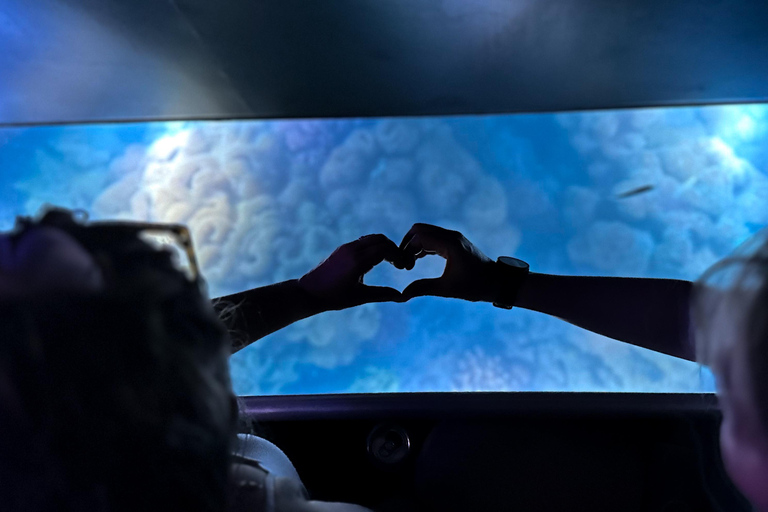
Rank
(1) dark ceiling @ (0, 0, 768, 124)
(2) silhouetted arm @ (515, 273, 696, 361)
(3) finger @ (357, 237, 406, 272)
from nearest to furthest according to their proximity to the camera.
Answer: (2) silhouetted arm @ (515, 273, 696, 361), (3) finger @ (357, 237, 406, 272), (1) dark ceiling @ (0, 0, 768, 124)

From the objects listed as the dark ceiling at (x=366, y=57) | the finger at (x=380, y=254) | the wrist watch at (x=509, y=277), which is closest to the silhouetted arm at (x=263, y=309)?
the finger at (x=380, y=254)

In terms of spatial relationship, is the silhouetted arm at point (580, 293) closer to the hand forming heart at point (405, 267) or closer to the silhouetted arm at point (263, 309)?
the hand forming heart at point (405, 267)

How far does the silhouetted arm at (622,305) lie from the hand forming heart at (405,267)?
89 mm

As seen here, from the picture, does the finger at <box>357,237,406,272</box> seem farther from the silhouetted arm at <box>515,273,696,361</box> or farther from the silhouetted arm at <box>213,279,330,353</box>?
the silhouetted arm at <box>515,273,696,361</box>

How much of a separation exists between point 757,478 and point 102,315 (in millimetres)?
502

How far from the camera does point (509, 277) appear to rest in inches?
29.9

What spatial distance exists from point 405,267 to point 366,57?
1434 mm

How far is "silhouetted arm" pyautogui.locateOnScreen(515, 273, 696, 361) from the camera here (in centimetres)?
61

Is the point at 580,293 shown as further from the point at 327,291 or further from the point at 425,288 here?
the point at 327,291

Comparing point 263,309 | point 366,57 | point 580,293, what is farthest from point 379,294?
point 366,57

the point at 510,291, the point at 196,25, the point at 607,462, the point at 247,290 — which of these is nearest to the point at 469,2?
the point at 196,25

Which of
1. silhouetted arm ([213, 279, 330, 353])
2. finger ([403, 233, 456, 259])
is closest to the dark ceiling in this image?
finger ([403, 233, 456, 259])

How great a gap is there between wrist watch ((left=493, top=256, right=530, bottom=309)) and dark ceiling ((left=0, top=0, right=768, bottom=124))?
1276 mm

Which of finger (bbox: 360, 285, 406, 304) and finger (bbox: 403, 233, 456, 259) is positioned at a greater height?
finger (bbox: 403, 233, 456, 259)
